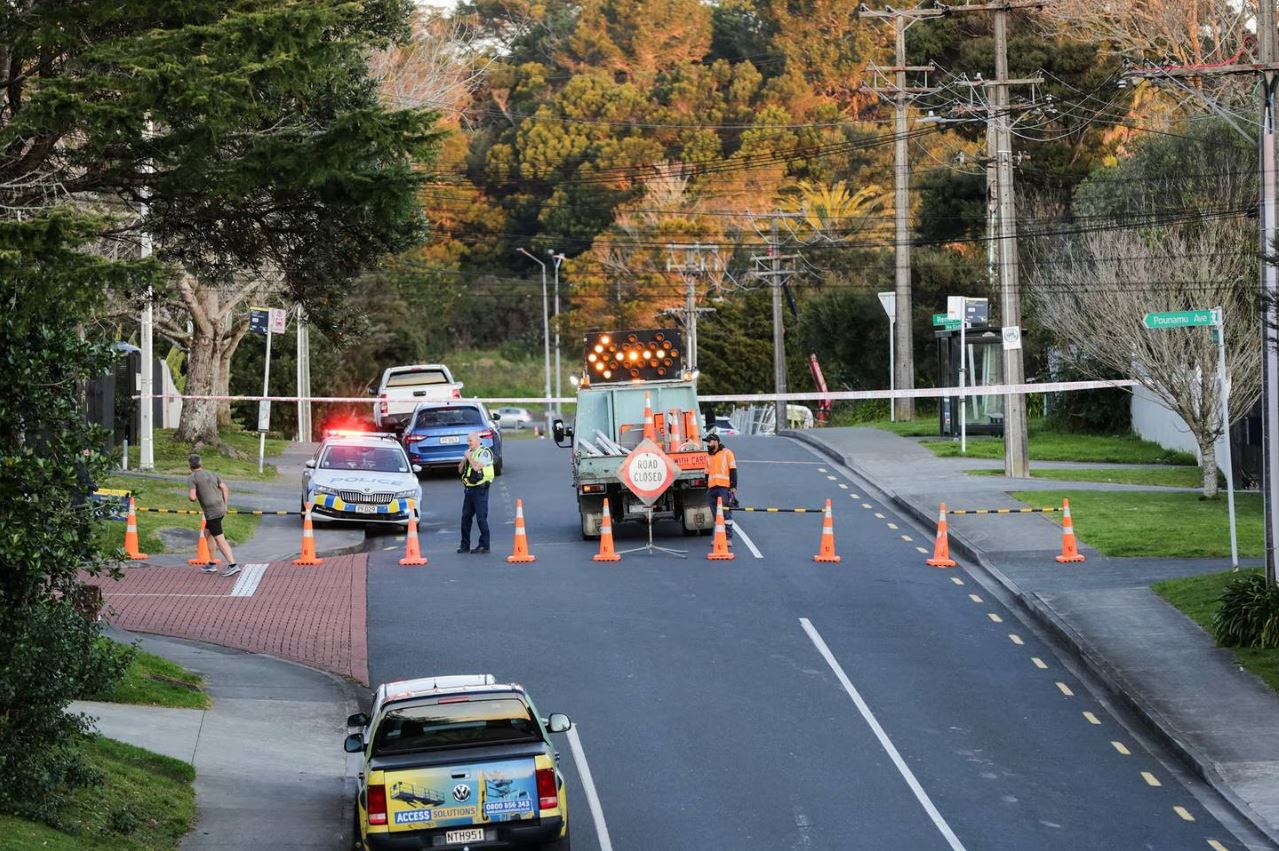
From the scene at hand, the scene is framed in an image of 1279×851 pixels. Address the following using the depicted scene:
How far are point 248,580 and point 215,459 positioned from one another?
15929 millimetres

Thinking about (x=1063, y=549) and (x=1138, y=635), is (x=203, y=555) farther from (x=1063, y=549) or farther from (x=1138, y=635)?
(x=1138, y=635)

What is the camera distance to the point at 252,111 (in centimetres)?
1277

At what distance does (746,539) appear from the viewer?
27.3 metres

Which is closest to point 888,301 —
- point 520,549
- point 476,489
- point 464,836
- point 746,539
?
point 746,539

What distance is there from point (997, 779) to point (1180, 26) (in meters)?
45.1

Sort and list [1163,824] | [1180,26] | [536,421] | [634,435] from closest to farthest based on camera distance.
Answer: [1163,824] < [634,435] < [1180,26] < [536,421]

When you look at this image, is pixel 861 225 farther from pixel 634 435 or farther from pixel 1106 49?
pixel 634 435

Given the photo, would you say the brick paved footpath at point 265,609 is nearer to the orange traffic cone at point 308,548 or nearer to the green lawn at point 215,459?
the orange traffic cone at point 308,548

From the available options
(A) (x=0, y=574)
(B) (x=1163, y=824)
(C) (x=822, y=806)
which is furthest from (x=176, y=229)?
(B) (x=1163, y=824)

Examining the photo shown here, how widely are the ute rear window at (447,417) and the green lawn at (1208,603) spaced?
16.9 metres

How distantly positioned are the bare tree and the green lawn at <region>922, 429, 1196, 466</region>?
401 centimetres

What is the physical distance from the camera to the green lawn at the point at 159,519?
2659 centimetres

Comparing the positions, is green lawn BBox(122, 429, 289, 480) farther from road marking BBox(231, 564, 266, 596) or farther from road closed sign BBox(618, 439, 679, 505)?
road closed sign BBox(618, 439, 679, 505)

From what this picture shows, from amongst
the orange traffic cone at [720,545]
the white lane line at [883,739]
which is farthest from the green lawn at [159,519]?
the white lane line at [883,739]
